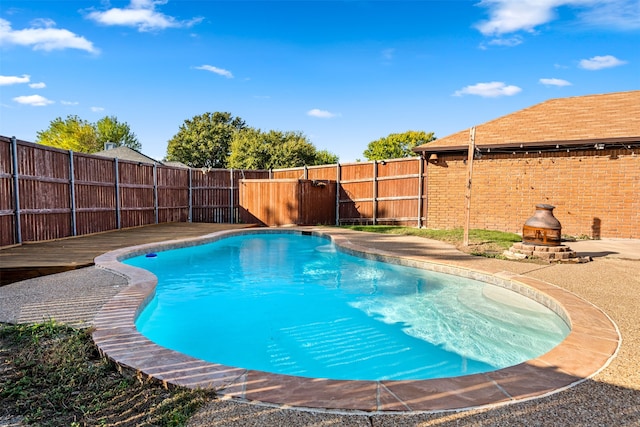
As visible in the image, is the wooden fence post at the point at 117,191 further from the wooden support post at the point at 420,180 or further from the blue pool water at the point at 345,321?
the wooden support post at the point at 420,180

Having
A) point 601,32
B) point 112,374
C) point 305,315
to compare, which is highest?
point 601,32

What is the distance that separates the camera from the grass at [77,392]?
6.26 ft

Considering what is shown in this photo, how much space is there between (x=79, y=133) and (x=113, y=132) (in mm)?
3417

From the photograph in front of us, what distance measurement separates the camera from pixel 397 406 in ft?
6.50

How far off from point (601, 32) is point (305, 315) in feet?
47.2

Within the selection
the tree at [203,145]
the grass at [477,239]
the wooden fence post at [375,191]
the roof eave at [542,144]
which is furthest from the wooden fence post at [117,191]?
the tree at [203,145]

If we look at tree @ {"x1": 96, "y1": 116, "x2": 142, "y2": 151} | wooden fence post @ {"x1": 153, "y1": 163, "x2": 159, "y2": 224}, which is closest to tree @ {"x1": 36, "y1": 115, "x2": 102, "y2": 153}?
tree @ {"x1": 96, "y1": 116, "x2": 142, "y2": 151}

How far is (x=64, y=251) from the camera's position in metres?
7.13

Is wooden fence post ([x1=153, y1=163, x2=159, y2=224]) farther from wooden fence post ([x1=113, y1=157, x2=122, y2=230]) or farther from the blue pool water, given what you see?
the blue pool water

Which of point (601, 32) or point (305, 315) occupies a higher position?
point (601, 32)

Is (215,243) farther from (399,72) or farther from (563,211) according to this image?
(399,72)

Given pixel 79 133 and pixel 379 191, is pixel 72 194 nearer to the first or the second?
pixel 379 191

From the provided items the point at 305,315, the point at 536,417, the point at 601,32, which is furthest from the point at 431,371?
the point at 601,32

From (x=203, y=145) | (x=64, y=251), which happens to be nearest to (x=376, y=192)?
(x=64, y=251)
